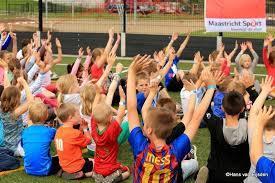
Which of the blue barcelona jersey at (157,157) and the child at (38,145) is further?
the child at (38,145)

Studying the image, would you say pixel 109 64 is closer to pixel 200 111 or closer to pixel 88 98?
pixel 88 98

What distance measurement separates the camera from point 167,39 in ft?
64.9

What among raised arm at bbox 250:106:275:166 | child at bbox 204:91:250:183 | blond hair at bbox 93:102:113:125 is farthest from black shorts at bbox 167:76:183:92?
raised arm at bbox 250:106:275:166

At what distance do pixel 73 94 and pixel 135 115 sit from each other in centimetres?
356

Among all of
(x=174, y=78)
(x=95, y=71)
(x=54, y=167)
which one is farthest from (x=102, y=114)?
(x=174, y=78)

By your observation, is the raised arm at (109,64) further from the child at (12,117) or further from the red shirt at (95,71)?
the red shirt at (95,71)

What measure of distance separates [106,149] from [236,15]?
407 inches

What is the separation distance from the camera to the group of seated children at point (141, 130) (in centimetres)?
458

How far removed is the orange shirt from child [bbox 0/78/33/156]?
866mm

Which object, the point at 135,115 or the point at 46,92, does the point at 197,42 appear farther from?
the point at 135,115

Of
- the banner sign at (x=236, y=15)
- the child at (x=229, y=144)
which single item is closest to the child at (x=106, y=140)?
the child at (x=229, y=144)

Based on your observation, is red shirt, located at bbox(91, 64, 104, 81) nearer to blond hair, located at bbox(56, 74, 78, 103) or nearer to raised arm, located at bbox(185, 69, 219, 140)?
blond hair, located at bbox(56, 74, 78, 103)

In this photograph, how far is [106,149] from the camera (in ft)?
21.2

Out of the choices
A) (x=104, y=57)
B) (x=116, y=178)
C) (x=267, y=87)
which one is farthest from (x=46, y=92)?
(x=267, y=87)
